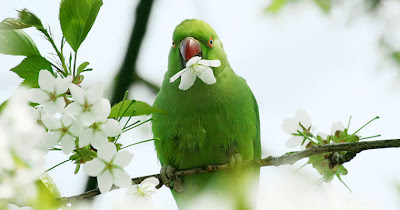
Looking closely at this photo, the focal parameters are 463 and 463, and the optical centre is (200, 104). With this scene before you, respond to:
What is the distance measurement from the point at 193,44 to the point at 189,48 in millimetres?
55

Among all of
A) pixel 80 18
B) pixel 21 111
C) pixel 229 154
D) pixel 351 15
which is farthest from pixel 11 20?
pixel 351 15

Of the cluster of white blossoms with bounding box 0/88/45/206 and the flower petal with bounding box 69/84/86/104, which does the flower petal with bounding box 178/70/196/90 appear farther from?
the cluster of white blossoms with bounding box 0/88/45/206

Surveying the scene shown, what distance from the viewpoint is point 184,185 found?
3328mm

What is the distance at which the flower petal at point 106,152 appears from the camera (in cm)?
166

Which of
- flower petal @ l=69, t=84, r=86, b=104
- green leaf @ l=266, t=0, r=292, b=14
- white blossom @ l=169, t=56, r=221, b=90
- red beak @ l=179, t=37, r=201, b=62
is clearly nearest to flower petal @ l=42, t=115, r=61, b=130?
flower petal @ l=69, t=84, r=86, b=104

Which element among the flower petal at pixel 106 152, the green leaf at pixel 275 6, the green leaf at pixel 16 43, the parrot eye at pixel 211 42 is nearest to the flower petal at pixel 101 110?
the flower petal at pixel 106 152

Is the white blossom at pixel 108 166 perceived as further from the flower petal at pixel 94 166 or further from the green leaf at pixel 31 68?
the green leaf at pixel 31 68

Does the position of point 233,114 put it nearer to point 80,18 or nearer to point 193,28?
point 193,28

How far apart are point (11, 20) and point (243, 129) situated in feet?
5.88

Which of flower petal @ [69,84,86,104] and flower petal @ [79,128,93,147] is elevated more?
flower petal @ [69,84,86,104]

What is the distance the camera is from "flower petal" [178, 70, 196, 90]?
6.51 feet

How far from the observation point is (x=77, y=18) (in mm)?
1786

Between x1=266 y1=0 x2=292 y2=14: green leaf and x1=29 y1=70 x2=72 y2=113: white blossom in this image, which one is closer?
x1=29 y1=70 x2=72 y2=113: white blossom

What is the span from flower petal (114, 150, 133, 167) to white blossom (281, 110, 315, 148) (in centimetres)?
90
